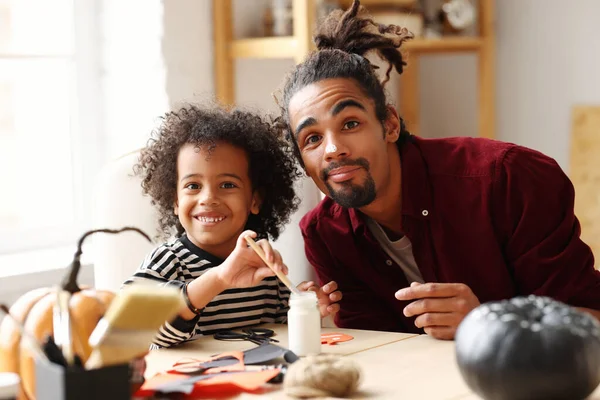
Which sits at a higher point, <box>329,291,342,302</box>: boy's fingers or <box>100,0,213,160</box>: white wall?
<box>100,0,213,160</box>: white wall

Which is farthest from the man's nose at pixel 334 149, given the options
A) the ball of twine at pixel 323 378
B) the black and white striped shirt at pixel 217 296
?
the ball of twine at pixel 323 378

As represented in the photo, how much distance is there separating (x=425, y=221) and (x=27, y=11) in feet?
4.73

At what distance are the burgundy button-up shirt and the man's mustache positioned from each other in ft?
0.37

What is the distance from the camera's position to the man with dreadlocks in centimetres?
183

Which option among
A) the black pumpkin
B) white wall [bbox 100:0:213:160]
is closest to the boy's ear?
white wall [bbox 100:0:213:160]

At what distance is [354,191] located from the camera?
186 cm

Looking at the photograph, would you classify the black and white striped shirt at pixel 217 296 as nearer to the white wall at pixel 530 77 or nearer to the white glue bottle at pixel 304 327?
the white glue bottle at pixel 304 327

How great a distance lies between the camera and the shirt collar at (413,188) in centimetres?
190

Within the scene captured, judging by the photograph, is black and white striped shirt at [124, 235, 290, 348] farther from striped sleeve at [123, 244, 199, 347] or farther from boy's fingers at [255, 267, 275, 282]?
boy's fingers at [255, 267, 275, 282]

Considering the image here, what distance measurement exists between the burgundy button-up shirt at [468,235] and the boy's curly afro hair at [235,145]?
3.7 inches

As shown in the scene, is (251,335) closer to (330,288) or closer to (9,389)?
(330,288)

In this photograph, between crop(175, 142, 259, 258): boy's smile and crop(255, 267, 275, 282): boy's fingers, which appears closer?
crop(255, 267, 275, 282): boy's fingers

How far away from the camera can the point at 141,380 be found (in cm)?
125

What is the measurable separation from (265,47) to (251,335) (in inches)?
49.6
